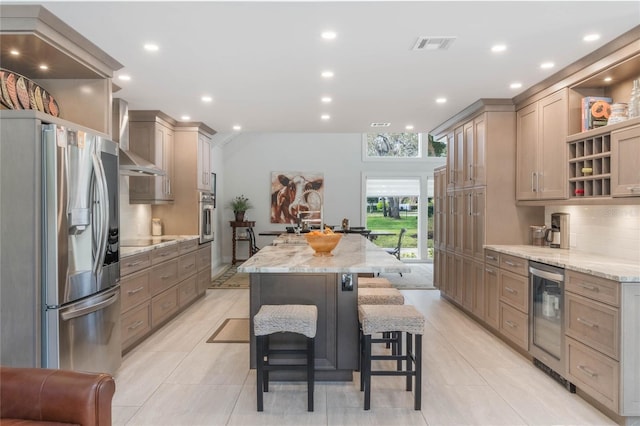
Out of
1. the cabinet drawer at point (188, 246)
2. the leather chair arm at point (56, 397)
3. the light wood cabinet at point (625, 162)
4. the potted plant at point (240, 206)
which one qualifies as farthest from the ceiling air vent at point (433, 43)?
the potted plant at point (240, 206)

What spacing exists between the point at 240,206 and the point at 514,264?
6.42 metres

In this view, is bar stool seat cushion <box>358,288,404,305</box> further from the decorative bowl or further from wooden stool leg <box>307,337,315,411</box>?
wooden stool leg <box>307,337,315,411</box>

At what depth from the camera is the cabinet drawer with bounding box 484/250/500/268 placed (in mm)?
4070

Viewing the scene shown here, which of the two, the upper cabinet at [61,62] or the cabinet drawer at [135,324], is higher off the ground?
the upper cabinet at [61,62]

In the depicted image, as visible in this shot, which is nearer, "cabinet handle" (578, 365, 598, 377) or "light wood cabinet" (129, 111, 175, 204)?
A: "cabinet handle" (578, 365, 598, 377)

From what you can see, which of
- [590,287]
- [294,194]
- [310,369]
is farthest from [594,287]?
[294,194]

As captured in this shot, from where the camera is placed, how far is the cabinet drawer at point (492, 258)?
407 cm

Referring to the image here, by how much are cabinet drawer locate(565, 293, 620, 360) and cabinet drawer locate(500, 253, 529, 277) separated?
0.65 m

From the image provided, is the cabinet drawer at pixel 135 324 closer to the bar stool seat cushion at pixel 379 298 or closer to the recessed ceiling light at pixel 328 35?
the bar stool seat cushion at pixel 379 298

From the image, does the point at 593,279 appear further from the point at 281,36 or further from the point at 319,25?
the point at 281,36

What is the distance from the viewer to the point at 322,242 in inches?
127

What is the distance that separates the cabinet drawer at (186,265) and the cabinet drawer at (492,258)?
3.68 m

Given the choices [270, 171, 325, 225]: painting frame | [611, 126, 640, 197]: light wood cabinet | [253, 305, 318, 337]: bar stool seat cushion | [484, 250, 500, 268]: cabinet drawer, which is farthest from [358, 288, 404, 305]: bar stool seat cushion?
[270, 171, 325, 225]: painting frame

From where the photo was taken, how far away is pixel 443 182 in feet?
19.4
